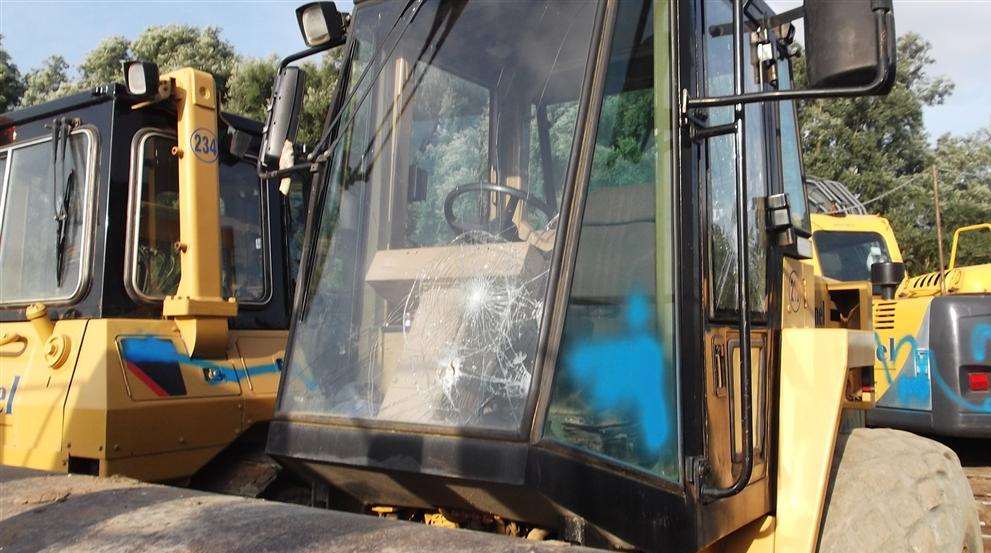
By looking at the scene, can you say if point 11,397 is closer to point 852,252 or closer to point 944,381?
point 944,381

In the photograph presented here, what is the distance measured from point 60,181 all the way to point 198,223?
2.10 ft

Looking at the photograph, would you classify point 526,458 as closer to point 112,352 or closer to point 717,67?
point 717,67

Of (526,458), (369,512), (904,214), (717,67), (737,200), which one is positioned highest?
(904,214)

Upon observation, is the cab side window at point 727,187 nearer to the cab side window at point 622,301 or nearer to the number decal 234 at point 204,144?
the cab side window at point 622,301

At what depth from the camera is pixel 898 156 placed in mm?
26125

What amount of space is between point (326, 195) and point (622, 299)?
1040 mm

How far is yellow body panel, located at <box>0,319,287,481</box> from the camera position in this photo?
3.38m

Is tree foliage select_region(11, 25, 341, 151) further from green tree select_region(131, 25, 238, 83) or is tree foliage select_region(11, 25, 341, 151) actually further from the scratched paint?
the scratched paint

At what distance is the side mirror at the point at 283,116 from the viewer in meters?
2.85

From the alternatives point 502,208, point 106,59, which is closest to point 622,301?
point 502,208

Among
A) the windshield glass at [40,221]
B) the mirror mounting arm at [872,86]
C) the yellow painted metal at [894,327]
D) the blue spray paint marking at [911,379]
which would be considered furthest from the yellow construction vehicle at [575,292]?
the yellow painted metal at [894,327]

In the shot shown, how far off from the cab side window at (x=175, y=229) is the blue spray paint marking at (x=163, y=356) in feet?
0.93

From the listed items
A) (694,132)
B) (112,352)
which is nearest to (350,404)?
(694,132)

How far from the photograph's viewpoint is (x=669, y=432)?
2293mm
